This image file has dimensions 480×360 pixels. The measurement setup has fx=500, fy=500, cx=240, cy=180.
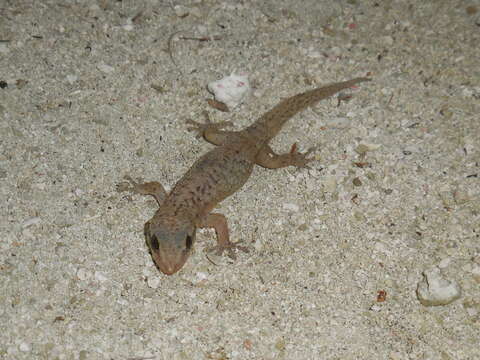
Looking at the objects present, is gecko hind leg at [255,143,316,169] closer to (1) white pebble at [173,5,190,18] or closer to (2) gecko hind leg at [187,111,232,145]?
(2) gecko hind leg at [187,111,232,145]

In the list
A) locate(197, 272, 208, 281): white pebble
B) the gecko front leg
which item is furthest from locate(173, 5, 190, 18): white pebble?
locate(197, 272, 208, 281): white pebble

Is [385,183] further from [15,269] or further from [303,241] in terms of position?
[15,269]

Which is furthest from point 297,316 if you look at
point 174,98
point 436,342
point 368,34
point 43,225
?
point 368,34

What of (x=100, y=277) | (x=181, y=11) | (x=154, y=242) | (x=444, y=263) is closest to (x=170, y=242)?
(x=154, y=242)

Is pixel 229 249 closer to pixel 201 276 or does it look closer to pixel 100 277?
pixel 201 276

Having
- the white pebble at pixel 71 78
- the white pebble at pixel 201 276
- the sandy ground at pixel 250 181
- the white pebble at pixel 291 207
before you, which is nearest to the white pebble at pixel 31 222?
the sandy ground at pixel 250 181
